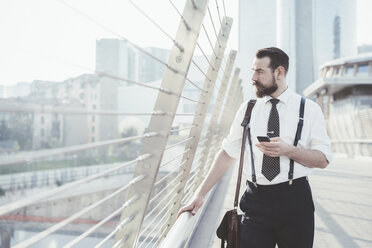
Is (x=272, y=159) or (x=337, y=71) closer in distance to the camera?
(x=272, y=159)

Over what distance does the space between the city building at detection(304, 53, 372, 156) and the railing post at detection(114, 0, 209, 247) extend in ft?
55.1

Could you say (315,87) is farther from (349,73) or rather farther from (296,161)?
(296,161)

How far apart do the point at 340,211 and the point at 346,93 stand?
998 inches

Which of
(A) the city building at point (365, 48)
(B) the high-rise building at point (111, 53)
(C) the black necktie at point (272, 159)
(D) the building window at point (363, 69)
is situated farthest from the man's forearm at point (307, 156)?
(A) the city building at point (365, 48)

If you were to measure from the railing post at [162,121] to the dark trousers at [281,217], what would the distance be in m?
0.61

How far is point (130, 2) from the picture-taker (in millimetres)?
1044

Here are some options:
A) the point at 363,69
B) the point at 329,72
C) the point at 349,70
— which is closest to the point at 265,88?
the point at 363,69

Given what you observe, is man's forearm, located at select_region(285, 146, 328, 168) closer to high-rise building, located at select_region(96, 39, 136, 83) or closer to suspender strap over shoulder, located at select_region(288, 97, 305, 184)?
suspender strap over shoulder, located at select_region(288, 97, 305, 184)

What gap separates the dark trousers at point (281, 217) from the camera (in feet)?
5.58

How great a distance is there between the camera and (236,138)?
1.98m

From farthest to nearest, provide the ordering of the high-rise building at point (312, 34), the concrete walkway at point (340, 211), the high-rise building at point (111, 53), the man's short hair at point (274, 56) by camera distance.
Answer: the high-rise building at point (312, 34), the concrete walkway at point (340, 211), the man's short hair at point (274, 56), the high-rise building at point (111, 53)

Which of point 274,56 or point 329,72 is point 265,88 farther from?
point 329,72

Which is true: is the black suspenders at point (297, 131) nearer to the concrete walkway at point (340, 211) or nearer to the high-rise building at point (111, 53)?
the high-rise building at point (111, 53)

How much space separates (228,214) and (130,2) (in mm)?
1184
